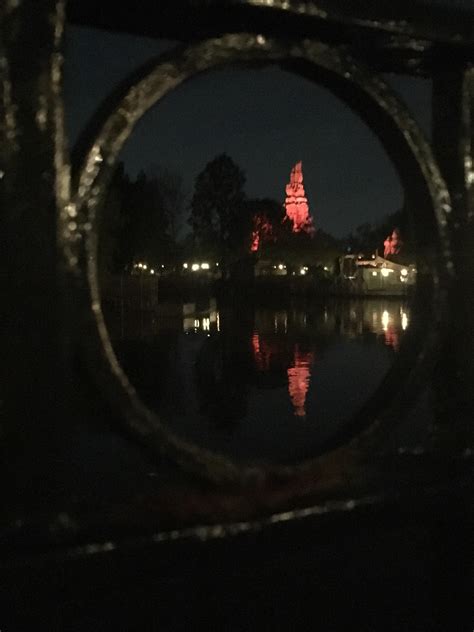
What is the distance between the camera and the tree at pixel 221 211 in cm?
6103

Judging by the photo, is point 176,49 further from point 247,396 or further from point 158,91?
point 247,396

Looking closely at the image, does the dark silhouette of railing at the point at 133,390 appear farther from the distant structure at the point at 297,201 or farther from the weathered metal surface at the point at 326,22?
the distant structure at the point at 297,201

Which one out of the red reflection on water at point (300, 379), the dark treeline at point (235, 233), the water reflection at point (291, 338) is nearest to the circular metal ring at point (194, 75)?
the water reflection at point (291, 338)

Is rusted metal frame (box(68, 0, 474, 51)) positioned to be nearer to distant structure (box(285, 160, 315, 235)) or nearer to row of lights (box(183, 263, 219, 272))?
row of lights (box(183, 263, 219, 272))

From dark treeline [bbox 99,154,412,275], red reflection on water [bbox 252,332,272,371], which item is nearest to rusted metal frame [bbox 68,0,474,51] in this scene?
red reflection on water [bbox 252,332,272,371]

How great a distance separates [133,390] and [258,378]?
35.7 ft

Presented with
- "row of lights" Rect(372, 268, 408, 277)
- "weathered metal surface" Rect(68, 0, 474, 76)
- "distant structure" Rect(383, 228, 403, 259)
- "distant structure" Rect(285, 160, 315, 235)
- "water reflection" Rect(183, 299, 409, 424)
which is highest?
"distant structure" Rect(285, 160, 315, 235)

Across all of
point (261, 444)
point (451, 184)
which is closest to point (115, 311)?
point (261, 444)

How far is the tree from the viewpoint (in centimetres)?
6103

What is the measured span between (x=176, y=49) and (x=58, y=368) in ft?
2.27

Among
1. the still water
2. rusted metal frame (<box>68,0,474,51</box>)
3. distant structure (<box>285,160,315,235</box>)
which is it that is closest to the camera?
rusted metal frame (<box>68,0,474,51</box>)

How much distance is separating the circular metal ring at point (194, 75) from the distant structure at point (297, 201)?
7232 centimetres

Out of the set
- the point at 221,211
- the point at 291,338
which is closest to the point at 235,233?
the point at 221,211

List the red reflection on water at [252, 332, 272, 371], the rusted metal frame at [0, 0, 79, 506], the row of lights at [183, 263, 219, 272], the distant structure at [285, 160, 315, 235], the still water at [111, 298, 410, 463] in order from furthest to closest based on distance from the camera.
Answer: the distant structure at [285, 160, 315, 235] < the row of lights at [183, 263, 219, 272] < the red reflection on water at [252, 332, 272, 371] < the still water at [111, 298, 410, 463] < the rusted metal frame at [0, 0, 79, 506]
